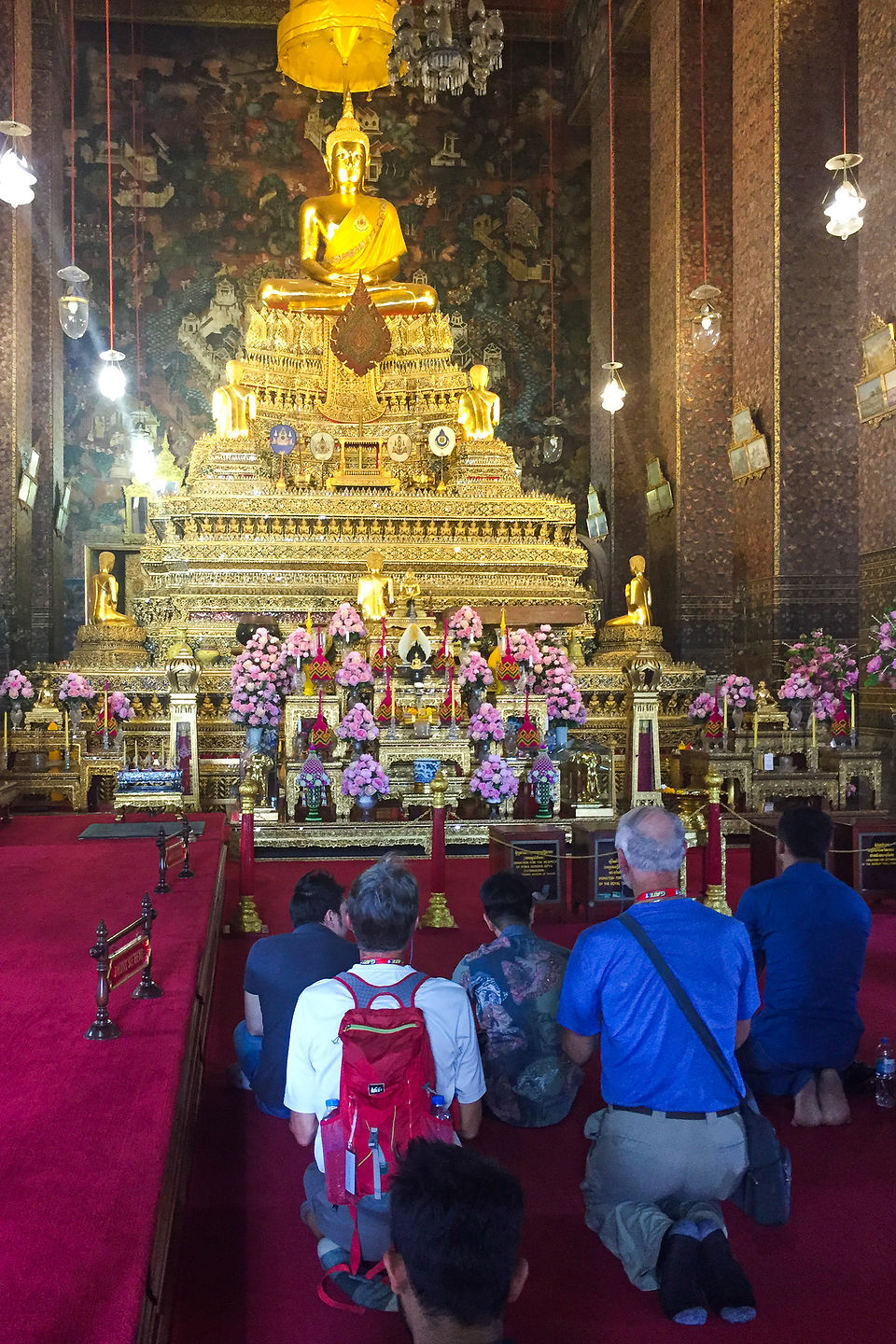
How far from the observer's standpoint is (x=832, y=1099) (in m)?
3.30

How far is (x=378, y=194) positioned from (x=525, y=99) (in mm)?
2790

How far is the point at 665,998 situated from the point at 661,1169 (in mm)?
391

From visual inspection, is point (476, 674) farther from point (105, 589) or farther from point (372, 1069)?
point (372, 1069)

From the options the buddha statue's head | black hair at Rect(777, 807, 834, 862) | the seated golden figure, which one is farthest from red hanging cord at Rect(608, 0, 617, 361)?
black hair at Rect(777, 807, 834, 862)

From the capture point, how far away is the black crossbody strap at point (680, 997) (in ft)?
7.89

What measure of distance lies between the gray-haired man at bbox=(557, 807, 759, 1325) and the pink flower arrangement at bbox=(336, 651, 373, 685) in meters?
5.49

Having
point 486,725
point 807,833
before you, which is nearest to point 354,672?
point 486,725

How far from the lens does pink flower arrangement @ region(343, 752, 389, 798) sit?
7254mm

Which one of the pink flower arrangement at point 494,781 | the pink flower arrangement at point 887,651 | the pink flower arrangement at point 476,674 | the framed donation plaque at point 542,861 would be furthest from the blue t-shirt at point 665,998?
the pink flower arrangement at point 476,674

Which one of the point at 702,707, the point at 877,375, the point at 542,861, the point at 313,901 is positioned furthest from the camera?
the point at 702,707

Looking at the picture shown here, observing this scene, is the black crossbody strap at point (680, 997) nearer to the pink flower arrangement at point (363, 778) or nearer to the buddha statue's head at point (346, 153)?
the pink flower arrangement at point (363, 778)

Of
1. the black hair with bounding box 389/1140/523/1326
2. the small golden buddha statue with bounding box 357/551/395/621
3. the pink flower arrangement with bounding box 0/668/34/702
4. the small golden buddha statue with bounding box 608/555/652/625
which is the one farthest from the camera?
the small golden buddha statue with bounding box 608/555/652/625

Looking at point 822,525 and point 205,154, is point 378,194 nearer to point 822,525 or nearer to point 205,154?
point 205,154

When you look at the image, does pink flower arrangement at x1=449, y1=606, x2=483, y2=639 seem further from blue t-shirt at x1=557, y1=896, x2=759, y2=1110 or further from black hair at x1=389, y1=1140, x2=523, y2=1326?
black hair at x1=389, y1=1140, x2=523, y2=1326
